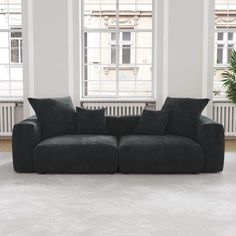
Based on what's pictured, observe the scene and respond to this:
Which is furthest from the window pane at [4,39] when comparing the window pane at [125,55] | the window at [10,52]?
Result: the window pane at [125,55]

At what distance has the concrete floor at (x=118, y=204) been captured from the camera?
3.57 metres

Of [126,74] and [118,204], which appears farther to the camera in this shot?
[126,74]

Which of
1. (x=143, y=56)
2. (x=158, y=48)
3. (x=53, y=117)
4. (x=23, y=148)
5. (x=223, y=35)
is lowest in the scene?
(x=23, y=148)

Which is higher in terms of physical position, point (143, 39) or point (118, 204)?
point (143, 39)

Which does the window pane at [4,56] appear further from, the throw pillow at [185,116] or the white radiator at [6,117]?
the throw pillow at [185,116]

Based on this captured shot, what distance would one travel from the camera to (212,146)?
18.1 ft

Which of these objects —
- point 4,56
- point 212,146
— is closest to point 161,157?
point 212,146

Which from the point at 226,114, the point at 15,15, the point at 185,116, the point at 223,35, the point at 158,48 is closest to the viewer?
the point at 185,116

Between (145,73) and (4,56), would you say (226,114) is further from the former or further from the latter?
(4,56)

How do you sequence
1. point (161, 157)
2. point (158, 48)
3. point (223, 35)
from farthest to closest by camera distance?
point (223, 35) < point (158, 48) < point (161, 157)

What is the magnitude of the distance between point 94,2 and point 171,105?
293cm

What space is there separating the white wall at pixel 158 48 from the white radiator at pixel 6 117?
276mm

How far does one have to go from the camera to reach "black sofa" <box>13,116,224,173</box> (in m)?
5.42

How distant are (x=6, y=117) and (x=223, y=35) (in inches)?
161
